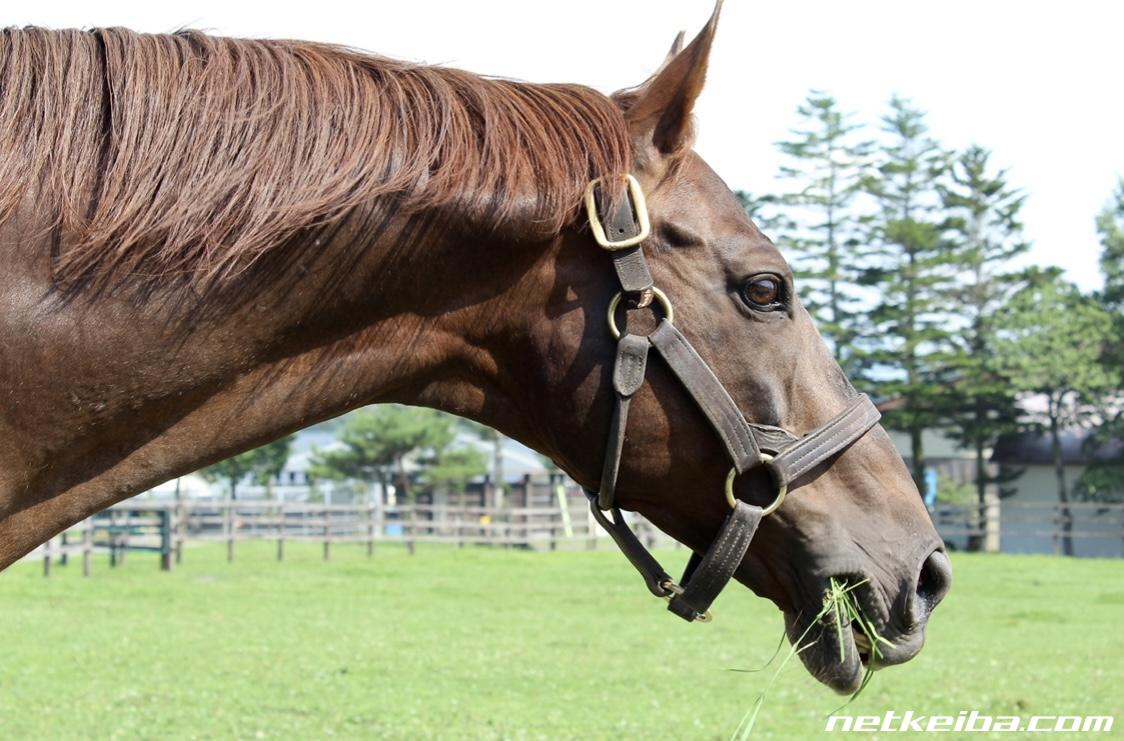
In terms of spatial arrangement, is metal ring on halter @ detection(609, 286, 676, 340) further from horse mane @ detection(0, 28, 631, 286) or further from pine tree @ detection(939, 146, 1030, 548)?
pine tree @ detection(939, 146, 1030, 548)

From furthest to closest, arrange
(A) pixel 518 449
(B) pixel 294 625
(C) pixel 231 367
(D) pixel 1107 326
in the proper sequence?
(A) pixel 518 449, (D) pixel 1107 326, (B) pixel 294 625, (C) pixel 231 367

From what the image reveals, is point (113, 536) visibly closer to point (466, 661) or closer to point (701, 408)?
point (466, 661)

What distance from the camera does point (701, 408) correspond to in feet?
7.48

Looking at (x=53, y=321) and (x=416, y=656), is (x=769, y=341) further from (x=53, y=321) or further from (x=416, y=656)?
(x=416, y=656)

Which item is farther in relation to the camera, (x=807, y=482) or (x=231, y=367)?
(x=807, y=482)

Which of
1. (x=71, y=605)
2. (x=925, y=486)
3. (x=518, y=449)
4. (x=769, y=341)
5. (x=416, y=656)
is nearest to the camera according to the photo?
(x=769, y=341)

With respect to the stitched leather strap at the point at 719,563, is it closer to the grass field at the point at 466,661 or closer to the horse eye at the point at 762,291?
the horse eye at the point at 762,291

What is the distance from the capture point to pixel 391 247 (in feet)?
7.34

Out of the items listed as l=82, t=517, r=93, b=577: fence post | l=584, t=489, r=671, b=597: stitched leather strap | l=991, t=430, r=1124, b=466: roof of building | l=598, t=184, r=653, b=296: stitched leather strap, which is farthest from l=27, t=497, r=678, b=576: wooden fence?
l=991, t=430, r=1124, b=466: roof of building

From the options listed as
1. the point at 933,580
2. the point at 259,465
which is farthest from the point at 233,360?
the point at 259,465

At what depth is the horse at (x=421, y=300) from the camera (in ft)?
6.77

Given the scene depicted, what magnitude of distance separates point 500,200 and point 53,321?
0.86 meters

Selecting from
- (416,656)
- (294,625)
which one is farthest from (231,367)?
(294,625)

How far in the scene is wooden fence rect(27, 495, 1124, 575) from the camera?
75.0ft
